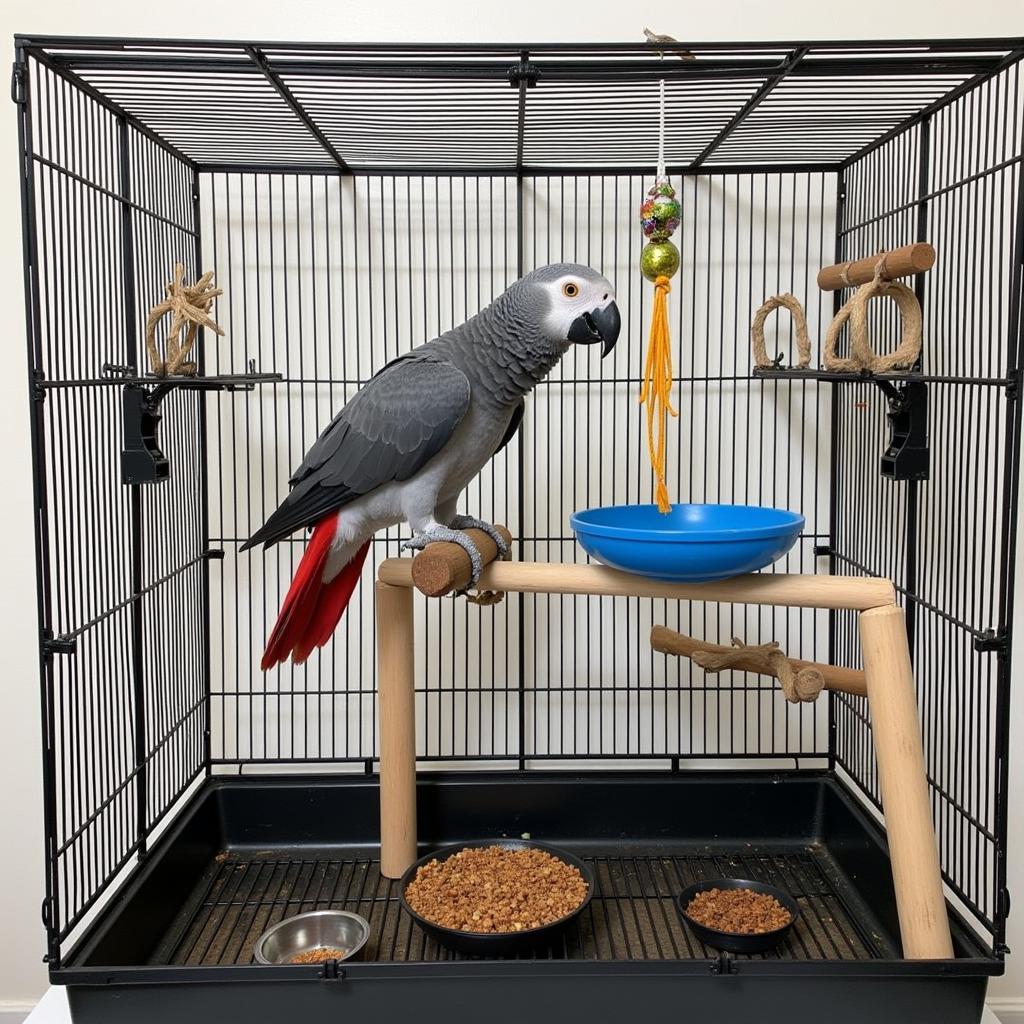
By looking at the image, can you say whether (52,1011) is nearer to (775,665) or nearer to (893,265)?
(775,665)

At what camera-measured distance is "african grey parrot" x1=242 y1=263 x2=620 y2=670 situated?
1398 mm

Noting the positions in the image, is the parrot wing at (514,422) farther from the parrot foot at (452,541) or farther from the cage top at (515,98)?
the cage top at (515,98)

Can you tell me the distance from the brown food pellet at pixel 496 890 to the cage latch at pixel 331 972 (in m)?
0.21

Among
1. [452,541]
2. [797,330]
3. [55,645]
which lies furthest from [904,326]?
[55,645]

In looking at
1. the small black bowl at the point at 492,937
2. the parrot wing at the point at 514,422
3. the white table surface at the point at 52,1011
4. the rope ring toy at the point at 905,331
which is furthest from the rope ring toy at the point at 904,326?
the white table surface at the point at 52,1011

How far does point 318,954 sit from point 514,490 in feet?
3.12

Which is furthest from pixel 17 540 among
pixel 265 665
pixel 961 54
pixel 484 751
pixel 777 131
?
pixel 961 54

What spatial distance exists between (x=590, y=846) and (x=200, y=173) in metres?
1.49

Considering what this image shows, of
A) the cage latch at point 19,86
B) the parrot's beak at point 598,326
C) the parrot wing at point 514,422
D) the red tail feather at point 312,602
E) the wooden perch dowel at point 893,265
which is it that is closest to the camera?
the cage latch at point 19,86

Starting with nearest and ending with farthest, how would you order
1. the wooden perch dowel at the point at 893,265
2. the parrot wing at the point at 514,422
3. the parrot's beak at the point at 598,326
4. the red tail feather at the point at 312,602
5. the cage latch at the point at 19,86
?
the cage latch at the point at 19,86
the wooden perch dowel at the point at 893,265
the parrot's beak at the point at 598,326
the red tail feather at the point at 312,602
the parrot wing at the point at 514,422

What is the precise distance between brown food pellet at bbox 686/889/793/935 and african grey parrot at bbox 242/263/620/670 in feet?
2.04

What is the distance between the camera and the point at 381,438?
142cm

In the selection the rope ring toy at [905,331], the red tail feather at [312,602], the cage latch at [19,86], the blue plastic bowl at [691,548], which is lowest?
the red tail feather at [312,602]

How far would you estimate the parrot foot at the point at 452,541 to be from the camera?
1.38 meters
